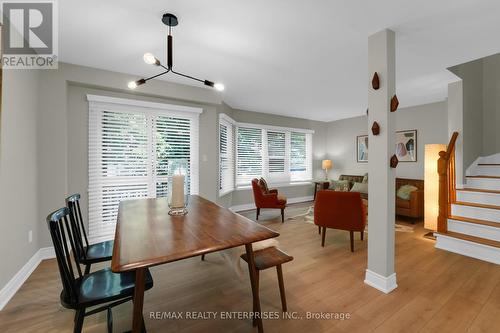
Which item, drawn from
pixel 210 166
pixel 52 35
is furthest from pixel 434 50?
pixel 52 35

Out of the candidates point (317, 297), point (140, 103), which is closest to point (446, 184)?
point (317, 297)

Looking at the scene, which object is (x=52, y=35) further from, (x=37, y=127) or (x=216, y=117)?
(x=216, y=117)

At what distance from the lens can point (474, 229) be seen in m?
2.91

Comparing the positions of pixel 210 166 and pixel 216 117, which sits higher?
pixel 216 117

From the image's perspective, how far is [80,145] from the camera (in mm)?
3018

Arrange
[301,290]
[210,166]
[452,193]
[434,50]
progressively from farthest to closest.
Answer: [210,166] → [452,193] → [434,50] → [301,290]

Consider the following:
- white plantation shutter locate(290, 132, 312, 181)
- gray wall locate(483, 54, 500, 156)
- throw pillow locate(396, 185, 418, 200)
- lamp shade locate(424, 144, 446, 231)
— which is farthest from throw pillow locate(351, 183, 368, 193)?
gray wall locate(483, 54, 500, 156)

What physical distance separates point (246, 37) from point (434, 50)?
2.26m

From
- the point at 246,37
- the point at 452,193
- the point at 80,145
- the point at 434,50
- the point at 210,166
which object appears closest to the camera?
the point at 246,37

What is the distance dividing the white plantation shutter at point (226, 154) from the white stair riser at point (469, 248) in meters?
3.72

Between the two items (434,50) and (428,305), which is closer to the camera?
(428,305)

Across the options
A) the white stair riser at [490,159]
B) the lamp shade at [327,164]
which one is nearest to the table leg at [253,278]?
the white stair riser at [490,159]

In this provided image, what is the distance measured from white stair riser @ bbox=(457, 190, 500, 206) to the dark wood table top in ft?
12.3

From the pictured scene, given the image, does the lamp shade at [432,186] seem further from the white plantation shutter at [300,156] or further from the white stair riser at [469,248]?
the white plantation shutter at [300,156]
